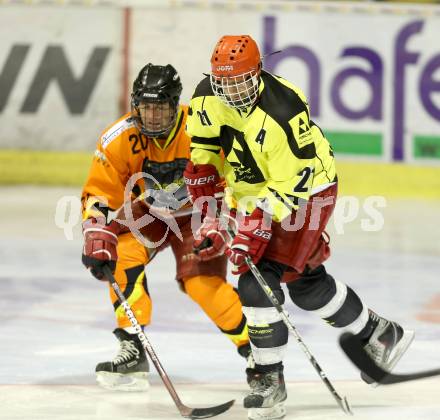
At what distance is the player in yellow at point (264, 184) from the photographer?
13.2ft

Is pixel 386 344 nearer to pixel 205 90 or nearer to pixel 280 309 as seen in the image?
pixel 280 309

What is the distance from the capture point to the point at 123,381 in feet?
14.8

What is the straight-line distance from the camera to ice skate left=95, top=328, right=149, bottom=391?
4496mm

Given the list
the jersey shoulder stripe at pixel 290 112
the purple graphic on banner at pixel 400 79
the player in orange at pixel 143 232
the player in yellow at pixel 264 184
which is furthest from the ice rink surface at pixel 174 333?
the jersey shoulder stripe at pixel 290 112

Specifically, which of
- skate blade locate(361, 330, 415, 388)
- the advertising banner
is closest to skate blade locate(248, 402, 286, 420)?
skate blade locate(361, 330, 415, 388)

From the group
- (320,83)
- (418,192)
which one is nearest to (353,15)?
(320,83)

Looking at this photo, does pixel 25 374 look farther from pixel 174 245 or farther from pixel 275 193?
pixel 275 193

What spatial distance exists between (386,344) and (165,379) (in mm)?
852

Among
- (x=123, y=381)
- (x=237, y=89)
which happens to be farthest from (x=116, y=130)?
(x=123, y=381)

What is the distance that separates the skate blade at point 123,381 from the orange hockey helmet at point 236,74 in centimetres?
115

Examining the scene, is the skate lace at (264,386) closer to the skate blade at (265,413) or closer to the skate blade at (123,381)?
the skate blade at (265,413)

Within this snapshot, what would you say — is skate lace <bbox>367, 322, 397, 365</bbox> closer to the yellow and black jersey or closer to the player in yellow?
the player in yellow

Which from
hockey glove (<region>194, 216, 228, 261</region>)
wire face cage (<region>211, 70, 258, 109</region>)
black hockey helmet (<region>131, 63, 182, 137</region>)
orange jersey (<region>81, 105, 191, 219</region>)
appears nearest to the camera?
wire face cage (<region>211, 70, 258, 109</region>)

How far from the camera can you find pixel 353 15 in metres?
8.55
